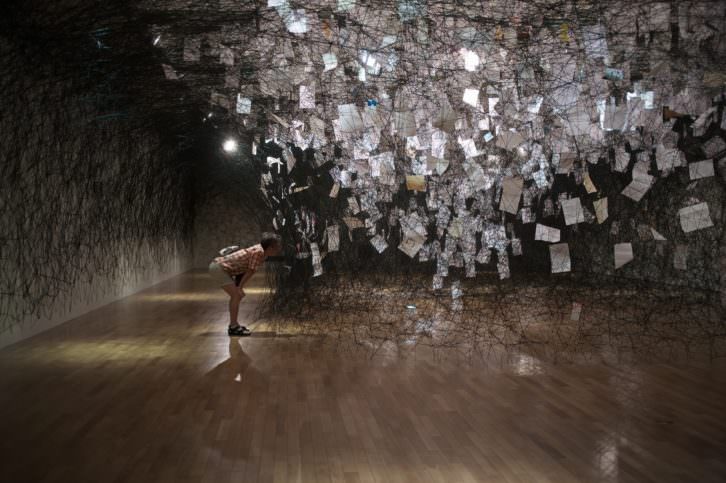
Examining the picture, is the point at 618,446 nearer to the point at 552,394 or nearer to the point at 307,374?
the point at 552,394

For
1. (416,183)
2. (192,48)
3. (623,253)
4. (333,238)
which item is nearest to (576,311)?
(623,253)

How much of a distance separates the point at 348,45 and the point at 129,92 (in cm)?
275

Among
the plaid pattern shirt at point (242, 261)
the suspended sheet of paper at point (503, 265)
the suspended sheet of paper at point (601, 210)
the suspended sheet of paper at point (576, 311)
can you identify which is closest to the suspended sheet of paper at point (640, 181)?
the suspended sheet of paper at point (601, 210)

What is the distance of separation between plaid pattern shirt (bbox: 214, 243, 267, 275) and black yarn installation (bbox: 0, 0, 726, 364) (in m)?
0.37

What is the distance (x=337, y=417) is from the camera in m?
3.71

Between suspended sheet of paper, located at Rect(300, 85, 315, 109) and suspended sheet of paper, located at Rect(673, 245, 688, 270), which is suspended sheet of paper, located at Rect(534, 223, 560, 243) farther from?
suspended sheet of paper, located at Rect(300, 85, 315, 109)

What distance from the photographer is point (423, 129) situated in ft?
19.6

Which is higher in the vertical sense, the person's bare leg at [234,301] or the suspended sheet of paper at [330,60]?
the suspended sheet of paper at [330,60]

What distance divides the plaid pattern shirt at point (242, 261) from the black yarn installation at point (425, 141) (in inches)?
14.6

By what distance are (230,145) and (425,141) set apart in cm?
509

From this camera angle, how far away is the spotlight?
10.2 m

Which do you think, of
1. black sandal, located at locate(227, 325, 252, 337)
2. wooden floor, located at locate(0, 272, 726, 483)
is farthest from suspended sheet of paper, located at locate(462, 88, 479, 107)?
black sandal, located at locate(227, 325, 252, 337)

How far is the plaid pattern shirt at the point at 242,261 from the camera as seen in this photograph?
6.46 metres

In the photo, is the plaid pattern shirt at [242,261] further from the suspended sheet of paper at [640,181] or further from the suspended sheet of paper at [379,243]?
the suspended sheet of paper at [640,181]
